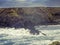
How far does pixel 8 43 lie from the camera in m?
1.89

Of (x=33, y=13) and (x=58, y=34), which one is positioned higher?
(x=33, y=13)

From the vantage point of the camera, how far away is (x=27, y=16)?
1.92 m

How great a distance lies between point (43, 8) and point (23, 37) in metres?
0.43

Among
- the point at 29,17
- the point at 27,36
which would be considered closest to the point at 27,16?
the point at 29,17

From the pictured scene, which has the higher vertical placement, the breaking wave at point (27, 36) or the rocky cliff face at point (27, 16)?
the rocky cliff face at point (27, 16)

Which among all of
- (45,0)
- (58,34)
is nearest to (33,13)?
(45,0)

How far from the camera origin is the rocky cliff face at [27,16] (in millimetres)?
1904

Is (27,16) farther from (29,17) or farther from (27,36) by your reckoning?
(27,36)

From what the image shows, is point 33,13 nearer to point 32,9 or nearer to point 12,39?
point 32,9

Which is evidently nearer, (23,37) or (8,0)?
(8,0)

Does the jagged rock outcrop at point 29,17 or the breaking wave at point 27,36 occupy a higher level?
the jagged rock outcrop at point 29,17

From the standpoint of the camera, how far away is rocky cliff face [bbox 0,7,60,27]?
6.25 feet

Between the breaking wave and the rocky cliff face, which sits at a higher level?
the rocky cliff face

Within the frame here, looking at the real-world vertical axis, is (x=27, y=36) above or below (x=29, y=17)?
below
